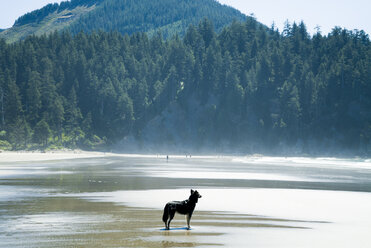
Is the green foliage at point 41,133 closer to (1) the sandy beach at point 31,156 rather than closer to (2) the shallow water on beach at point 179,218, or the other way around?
(1) the sandy beach at point 31,156

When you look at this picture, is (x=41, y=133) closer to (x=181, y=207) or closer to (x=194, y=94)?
(x=194, y=94)

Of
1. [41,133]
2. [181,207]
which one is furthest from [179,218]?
[41,133]

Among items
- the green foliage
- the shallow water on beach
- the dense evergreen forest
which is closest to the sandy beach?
the green foliage

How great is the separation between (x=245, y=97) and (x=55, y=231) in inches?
5050

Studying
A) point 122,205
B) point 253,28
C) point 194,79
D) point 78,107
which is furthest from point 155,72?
point 122,205

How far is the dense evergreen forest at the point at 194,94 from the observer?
424 feet

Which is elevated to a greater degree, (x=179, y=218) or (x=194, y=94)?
(x=194, y=94)

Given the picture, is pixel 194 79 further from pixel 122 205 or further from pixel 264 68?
pixel 122 205

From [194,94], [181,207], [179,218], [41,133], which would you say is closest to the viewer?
[181,207]

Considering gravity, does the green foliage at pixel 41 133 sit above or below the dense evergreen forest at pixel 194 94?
below

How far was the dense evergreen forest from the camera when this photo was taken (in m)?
129

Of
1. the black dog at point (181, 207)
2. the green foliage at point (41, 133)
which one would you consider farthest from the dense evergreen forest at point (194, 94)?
the black dog at point (181, 207)

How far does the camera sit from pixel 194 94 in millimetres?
146875

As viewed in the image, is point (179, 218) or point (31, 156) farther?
point (31, 156)
